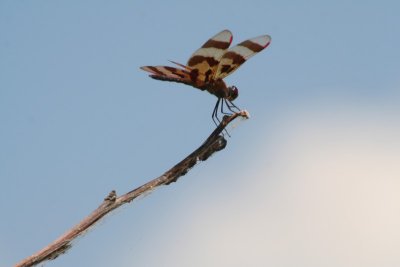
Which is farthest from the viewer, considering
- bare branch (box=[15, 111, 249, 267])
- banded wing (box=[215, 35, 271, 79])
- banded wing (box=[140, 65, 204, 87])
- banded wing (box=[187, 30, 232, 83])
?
banded wing (box=[215, 35, 271, 79])

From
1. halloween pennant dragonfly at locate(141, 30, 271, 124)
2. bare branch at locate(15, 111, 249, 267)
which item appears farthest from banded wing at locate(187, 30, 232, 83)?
bare branch at locate(15, 111, 249, 267)

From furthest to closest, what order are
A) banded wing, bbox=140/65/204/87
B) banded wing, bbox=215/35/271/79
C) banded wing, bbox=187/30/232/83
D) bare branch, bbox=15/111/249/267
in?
1. banded wing, bbox=215/35/271/79
2. banded wing, bbox=187/30/232/83
3. banded wing, bbox=140/65/204/87
4. bare branch, bbox=15/111/249/267

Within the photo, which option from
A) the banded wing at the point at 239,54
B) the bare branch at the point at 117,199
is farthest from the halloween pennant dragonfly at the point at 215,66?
the bare branch at the point at 117,199

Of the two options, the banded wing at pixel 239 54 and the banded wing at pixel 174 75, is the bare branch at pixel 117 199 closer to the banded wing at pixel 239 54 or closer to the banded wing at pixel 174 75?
the banded wing at pixel 174 75

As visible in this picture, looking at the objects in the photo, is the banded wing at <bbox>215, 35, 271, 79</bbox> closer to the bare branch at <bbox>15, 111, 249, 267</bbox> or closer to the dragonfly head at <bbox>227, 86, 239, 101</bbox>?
the dragonfly head at <bbox>227, 86, 239, 101</bbox>

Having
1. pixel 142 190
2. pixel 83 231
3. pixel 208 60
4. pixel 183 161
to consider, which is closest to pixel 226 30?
pixel 208 60

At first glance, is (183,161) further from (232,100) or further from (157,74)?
(232,100)

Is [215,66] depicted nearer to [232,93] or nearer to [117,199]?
[232,93]
